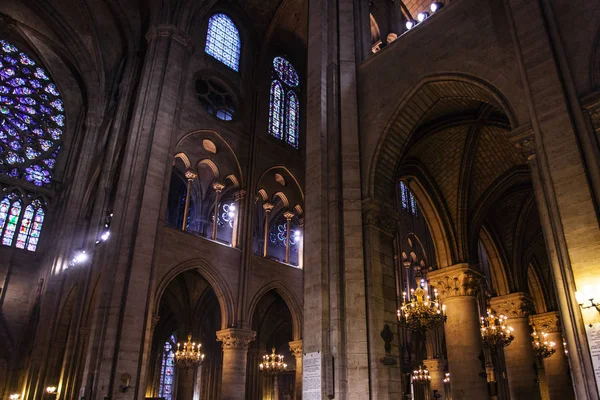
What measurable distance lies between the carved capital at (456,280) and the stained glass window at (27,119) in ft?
67.0

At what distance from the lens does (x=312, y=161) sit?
37.5 ft

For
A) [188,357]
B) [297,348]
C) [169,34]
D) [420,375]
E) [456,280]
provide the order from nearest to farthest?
[456,280]
[169,34]
[188,357]
[297,348]
[420,375]

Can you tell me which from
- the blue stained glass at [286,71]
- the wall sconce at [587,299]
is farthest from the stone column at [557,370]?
the blue stained glass at [286,71]

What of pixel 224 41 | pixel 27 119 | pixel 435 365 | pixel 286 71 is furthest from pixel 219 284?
pixel 27 119

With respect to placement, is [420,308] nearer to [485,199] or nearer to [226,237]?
[485,199]

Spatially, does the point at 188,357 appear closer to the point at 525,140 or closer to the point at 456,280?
the point at 456,280

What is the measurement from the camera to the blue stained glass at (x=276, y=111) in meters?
21.7

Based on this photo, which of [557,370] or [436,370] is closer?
[557,370]

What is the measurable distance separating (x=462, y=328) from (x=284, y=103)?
13.5 m

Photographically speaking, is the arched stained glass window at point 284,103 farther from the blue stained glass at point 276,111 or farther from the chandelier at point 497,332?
the chandelier at point 497,332

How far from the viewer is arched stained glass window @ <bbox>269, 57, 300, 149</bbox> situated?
22.0m

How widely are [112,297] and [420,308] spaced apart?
827cm

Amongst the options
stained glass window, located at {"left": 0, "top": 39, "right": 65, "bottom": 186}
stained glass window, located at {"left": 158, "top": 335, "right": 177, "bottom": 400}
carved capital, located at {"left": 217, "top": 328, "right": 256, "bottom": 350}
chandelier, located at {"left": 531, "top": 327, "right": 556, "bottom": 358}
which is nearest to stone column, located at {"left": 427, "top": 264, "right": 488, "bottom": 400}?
chandelier, located at {"left": 531, "top": 327, "right": 556, "bottom": 358}

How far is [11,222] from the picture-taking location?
23.1 meters
